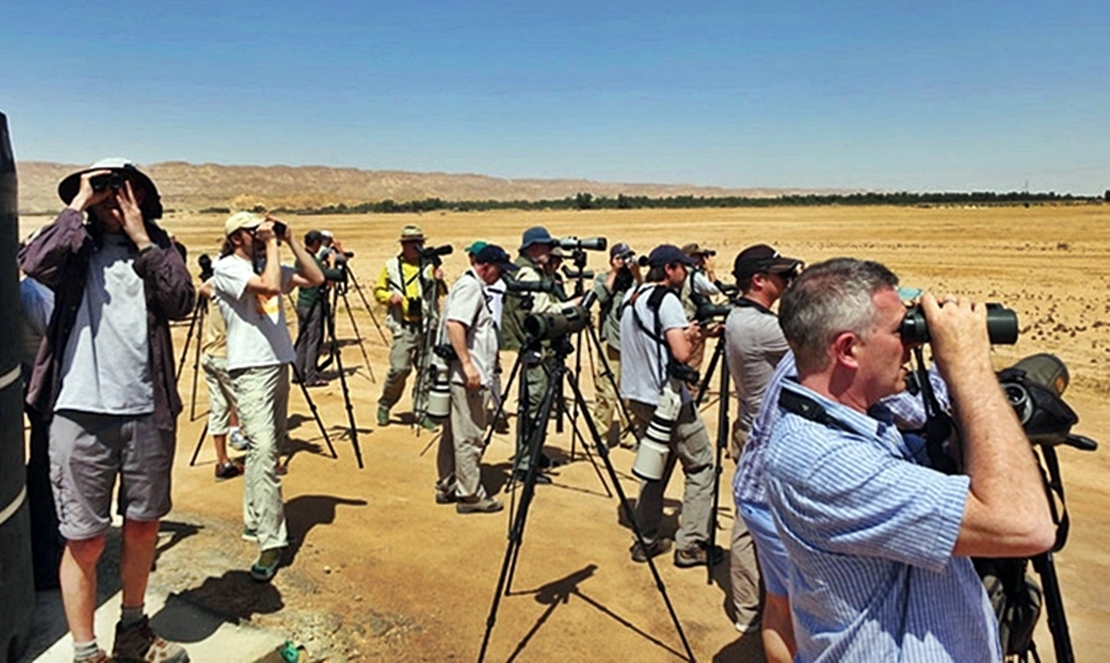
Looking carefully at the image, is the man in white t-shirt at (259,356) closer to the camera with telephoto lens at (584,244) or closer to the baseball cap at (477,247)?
the baseball cap at (477,247)

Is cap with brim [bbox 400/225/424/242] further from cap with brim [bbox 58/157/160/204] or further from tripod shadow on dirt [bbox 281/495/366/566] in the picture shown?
cap with brim [bbox 58/157/160/204]

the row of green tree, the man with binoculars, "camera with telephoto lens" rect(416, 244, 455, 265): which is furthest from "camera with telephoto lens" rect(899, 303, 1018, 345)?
the row of green tree

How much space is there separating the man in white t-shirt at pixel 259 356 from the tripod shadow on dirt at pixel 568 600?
57.2 inches

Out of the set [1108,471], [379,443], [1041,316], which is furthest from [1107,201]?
[379,443]

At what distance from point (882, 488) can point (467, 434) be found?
4192 millimetres

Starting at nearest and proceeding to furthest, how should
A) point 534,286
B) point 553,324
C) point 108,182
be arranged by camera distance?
point 108,182 → point 553,324 → point 534,286

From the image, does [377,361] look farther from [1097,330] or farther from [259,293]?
[1097,330]

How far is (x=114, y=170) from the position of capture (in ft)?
10.3

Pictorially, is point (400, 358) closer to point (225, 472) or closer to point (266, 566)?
point (225, 472)

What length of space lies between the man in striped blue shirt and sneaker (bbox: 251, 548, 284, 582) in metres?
3.43

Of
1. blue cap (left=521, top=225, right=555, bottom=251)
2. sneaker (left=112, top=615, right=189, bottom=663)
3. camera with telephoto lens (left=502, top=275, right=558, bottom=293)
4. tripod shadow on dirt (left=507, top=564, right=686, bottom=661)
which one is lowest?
tripod shadow on dirt (left=507, top=564, right=686, bottom=661)

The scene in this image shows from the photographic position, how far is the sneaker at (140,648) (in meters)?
3.26

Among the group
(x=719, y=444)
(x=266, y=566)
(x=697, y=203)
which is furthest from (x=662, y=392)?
(x=697, y=203)

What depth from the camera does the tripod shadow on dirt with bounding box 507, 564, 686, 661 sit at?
13.2 ft
